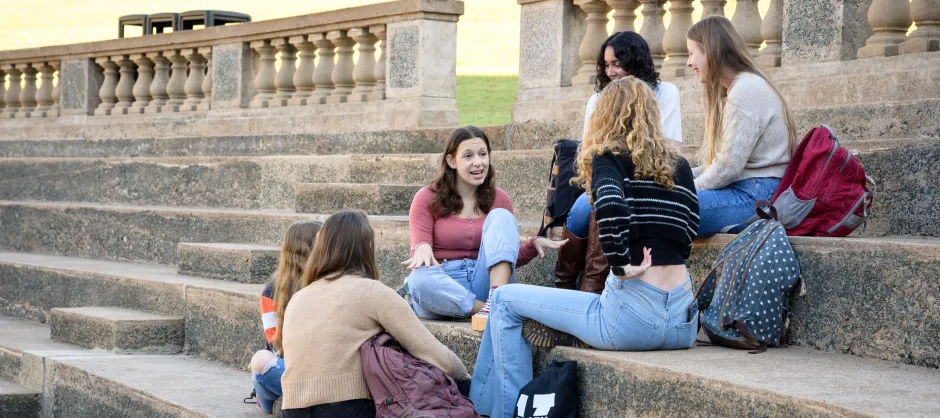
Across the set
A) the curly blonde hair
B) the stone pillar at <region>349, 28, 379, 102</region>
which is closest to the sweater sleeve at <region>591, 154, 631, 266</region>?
the curly blonde hair

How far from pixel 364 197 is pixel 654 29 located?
197cm

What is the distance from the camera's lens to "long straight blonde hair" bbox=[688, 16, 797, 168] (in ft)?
16.0

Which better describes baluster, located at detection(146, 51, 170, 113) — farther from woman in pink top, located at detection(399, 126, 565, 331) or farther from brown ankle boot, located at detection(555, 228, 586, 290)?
brown ankle boot, located at detection(555, 228, 586, 290)

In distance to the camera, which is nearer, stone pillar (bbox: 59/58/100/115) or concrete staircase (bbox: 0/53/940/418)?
concrete staircase (bbox: 0/53/940/418)

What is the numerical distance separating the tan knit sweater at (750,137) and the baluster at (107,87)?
27.9 feet

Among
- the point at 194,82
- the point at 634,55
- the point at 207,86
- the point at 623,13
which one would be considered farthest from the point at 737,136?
the point at 194,82

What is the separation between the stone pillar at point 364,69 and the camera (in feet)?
30.0

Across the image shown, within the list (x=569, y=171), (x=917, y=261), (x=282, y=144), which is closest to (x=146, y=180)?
(x=282, y=144)

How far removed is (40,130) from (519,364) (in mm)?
9753

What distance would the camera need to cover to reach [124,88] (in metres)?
11.9

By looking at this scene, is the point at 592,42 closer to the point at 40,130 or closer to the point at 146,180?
the point at 146,180

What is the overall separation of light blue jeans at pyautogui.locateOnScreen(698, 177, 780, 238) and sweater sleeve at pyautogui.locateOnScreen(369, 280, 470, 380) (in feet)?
3.92

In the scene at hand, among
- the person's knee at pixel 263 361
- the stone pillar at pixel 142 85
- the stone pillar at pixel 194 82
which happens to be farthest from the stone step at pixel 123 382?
the stone pillar at pixel 142 85

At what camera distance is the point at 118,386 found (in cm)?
575
